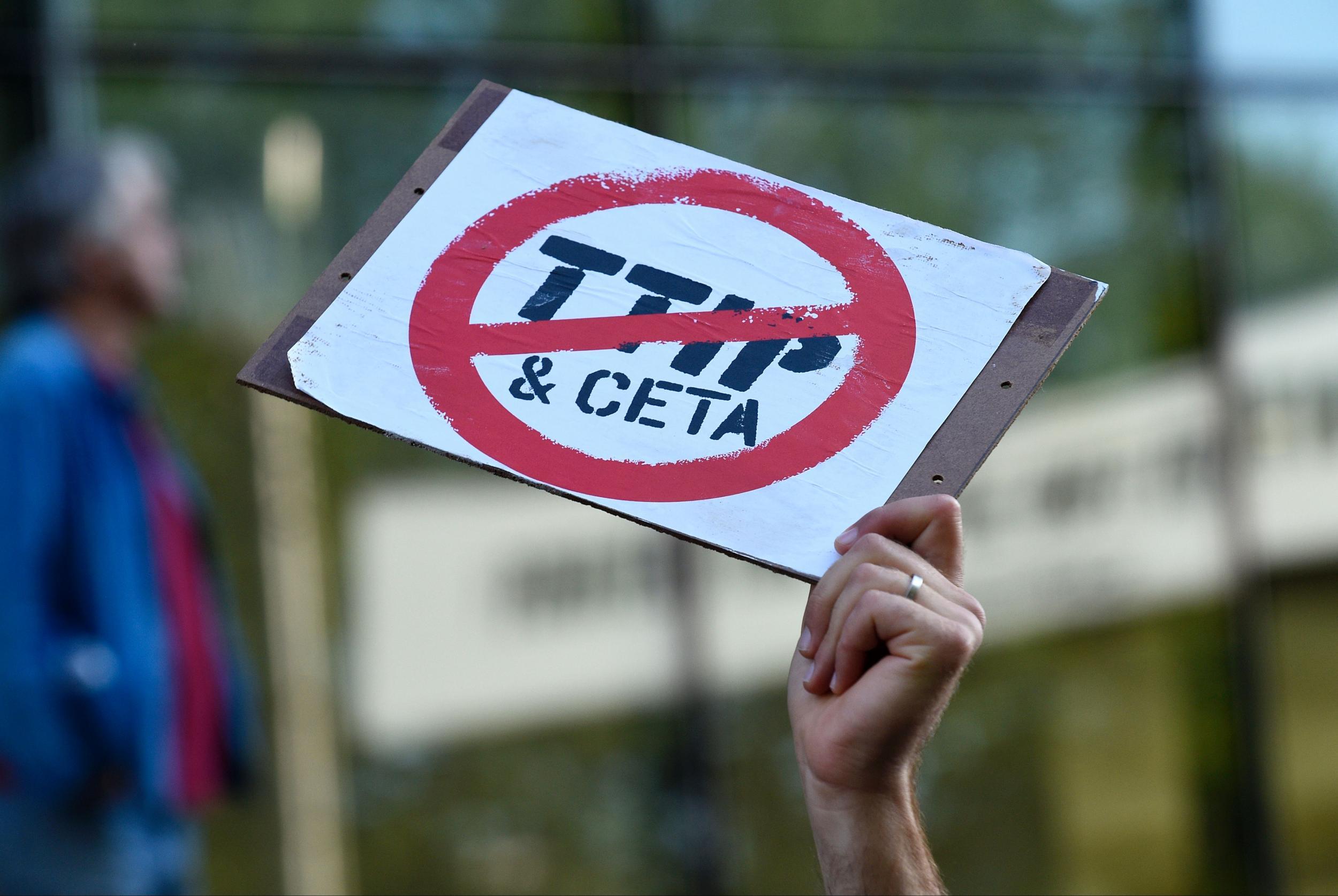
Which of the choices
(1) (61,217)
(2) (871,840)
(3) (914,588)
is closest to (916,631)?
(3) (914,588)

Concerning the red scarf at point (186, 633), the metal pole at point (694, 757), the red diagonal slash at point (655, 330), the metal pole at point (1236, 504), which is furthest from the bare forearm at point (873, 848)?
the metal pole at point (1236, 504)

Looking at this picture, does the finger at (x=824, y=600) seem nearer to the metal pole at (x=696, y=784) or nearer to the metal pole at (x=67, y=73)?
the metal pole at (x=696, y=784)

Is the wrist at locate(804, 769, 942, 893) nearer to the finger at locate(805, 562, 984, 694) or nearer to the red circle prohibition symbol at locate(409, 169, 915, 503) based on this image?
the finger at locate(805, 562, 984, 694)

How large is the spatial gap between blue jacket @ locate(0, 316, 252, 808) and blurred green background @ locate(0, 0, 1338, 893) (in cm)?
101

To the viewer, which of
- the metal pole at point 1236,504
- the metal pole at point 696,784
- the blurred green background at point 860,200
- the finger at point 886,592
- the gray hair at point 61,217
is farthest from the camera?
the metal pole at point 1236,504

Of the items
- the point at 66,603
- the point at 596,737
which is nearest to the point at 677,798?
the point at 596,737

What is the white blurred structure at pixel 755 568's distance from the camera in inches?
145

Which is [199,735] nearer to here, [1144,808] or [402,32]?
[402,32]

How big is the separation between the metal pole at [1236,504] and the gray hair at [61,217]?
3.12 meters

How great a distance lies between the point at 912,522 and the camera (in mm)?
1146

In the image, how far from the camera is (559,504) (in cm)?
384

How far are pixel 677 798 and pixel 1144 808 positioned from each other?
1480mm

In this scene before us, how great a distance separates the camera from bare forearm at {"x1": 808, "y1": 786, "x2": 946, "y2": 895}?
120cm

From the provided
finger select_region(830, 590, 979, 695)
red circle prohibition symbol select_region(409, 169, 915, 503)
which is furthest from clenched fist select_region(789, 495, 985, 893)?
red circle prohibition symbol select_region(409, 169, 915, 503)
